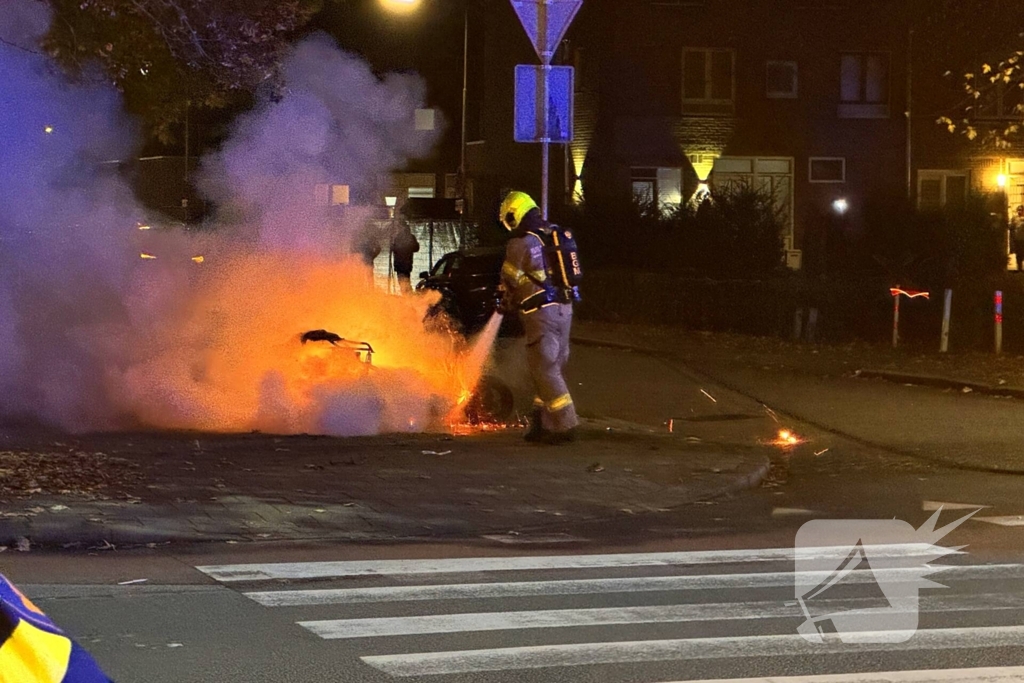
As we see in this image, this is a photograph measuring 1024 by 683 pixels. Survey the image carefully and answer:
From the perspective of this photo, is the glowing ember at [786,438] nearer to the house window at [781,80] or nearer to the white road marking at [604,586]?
the white road marking at [604,586]

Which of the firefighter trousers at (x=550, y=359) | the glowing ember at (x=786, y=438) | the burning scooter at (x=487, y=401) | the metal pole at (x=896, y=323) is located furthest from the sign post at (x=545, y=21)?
the metal pole at (x=896, y=323)

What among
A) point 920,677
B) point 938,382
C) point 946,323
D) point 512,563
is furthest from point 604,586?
point 946,323

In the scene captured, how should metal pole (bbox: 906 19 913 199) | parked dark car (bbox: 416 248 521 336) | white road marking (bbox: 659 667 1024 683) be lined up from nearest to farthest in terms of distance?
white road marking (bbox: 659 667 1024 683)
parked dark car (bbox: 416 248 521 336)
metal pole (bbox: 906 19 913 199)

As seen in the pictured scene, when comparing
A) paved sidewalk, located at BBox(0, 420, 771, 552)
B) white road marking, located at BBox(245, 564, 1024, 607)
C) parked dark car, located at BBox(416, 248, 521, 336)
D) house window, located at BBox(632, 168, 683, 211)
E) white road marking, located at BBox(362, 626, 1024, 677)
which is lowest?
white road marking, located at BBox(245, 564, 1024, 607)

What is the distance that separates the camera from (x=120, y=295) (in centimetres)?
1288

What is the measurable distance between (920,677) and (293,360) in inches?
309

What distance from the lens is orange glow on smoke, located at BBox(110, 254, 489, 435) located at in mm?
12359

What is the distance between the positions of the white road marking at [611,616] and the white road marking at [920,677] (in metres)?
0.98

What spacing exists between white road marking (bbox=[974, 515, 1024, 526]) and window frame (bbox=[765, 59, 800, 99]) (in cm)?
2892

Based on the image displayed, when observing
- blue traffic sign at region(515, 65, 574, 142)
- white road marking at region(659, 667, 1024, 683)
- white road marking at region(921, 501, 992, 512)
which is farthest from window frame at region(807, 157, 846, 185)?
white road marking at region(659, 667, 1024, 683)

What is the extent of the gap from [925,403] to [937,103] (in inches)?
943

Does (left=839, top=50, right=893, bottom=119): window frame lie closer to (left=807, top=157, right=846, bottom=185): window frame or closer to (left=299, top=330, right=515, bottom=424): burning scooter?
(left=807, top=157, right=846, bottom=185): window frame

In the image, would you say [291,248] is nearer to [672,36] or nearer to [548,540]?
[548,540]

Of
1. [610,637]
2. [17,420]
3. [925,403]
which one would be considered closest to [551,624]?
[610,637]
